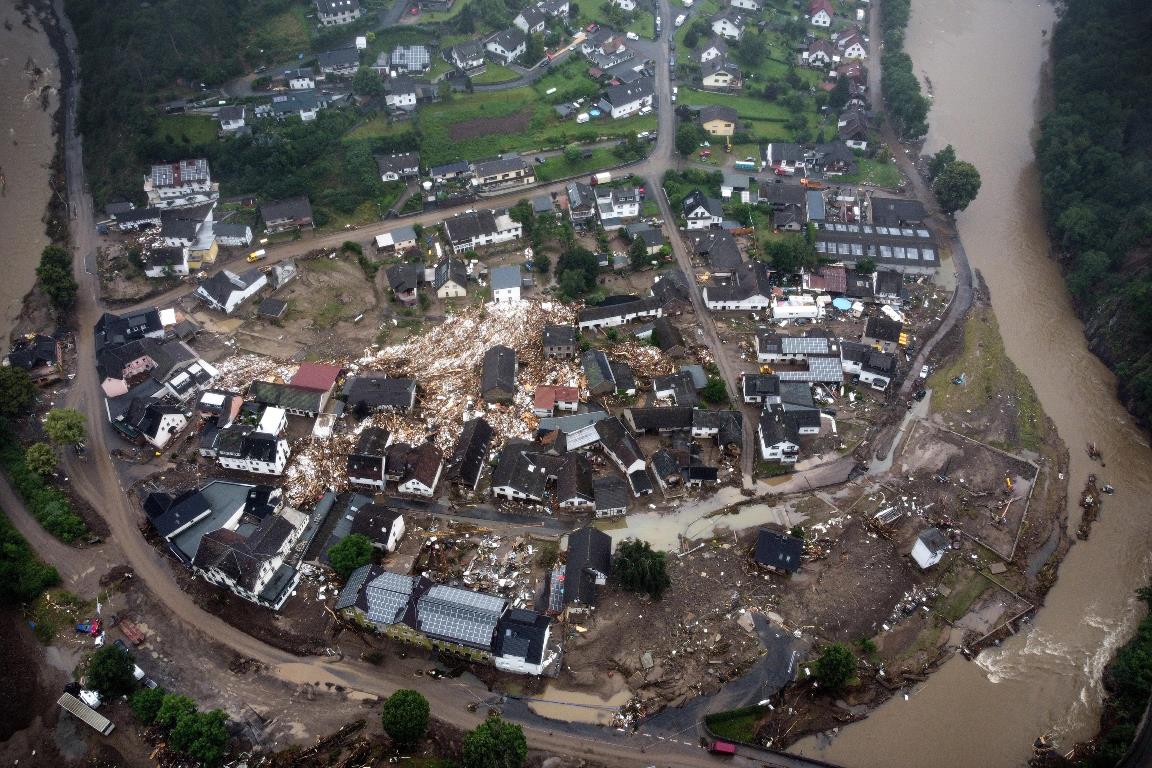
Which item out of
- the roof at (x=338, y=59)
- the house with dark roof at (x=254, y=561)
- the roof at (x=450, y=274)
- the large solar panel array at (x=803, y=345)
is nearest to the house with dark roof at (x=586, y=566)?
the house with dark roof at (x=254, y=561)

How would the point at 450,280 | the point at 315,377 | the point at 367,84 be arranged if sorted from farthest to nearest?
1. the point at 367,84
2. the point at 450,280
3. the point at 315,377

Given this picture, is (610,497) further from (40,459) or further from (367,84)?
(367,84)

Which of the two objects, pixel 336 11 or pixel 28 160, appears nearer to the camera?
pixel 28 160

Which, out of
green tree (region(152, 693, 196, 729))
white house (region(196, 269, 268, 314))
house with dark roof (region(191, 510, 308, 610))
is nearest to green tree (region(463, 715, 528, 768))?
green tree (region(152, 693, 196, 729))

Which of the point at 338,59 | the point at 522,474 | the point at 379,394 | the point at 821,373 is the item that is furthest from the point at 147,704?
the point at 338,59

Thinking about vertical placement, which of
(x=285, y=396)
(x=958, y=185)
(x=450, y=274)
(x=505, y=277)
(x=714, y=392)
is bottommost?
(x=285, y=396)

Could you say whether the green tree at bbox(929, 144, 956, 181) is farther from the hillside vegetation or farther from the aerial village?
the hillside vegetation
